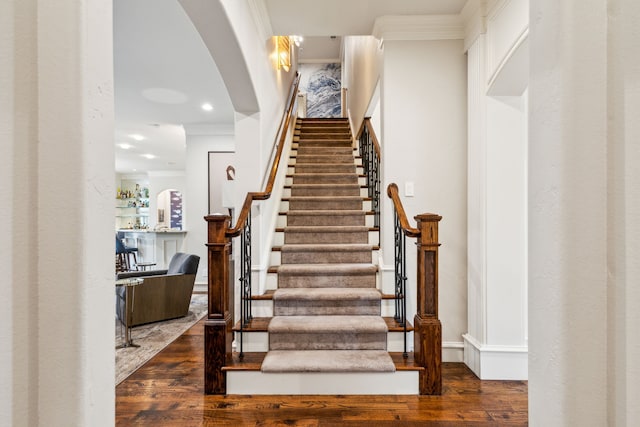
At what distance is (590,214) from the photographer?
808 mm

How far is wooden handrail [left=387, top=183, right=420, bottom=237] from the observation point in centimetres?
254

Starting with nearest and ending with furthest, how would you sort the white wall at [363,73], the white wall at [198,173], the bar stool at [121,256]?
the white wall at [363,73]
the white wall at [198,173]
the bar stool at [121,256]

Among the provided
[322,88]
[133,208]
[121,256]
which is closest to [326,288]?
[121,256]

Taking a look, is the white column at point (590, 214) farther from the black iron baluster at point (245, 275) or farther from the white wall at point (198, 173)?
the white wall at point (198, 173)

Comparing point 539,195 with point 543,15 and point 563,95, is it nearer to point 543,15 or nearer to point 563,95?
point 563,95

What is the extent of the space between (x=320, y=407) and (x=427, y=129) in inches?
93.9

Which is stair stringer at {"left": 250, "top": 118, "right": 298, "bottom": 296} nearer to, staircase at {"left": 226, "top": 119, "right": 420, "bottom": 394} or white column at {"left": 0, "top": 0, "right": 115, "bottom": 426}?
staircase at {"left": 226, "top": 119, "right": 420, "bottom": 394}

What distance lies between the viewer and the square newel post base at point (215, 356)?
2.42 m

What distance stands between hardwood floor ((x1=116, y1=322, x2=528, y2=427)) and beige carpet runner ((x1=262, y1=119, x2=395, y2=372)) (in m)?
0.22

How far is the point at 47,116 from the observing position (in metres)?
0.77

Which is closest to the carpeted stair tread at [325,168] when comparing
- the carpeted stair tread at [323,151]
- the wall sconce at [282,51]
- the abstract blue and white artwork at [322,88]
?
the carpeted stair tread at [323,151]

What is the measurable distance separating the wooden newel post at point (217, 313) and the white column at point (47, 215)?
1.66 m

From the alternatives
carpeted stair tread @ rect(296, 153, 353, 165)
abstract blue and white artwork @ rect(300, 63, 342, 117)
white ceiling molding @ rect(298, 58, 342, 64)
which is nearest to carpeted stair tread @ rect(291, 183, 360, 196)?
carpeted stair tread @ rect(296, 153, 353, 165)

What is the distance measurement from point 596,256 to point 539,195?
190 millimetres
